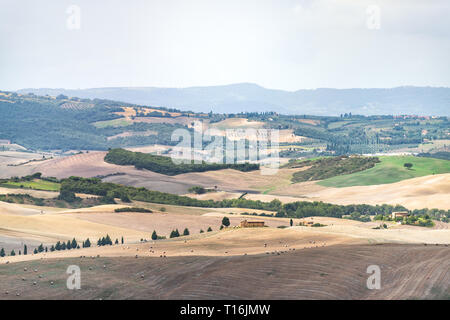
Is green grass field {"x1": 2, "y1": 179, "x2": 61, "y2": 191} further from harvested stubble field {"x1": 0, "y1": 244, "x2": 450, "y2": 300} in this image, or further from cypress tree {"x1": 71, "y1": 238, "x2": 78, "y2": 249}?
harvested stubble field {"x1": 0, "y1": 244, "x2": 450, "y2": 300}

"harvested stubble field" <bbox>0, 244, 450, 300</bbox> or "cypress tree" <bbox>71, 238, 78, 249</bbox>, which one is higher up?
"harvested stubble field" <bbox>0, 244, 450, 300</bbox>

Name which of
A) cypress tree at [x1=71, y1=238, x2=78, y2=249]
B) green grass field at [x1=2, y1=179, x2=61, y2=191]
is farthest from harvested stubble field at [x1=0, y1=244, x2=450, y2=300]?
green grass field at [x1=2, y1=179, x2=61, y2=191]

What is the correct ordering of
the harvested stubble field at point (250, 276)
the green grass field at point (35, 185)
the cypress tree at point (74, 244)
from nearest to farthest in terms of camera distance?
the harvested stubble field at point (250, 276) < the cypress tree at point (74, 244) < the green grass field at point (35, 185)

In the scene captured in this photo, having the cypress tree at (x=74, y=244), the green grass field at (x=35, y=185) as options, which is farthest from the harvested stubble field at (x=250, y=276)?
the green grass field at (x=35, y=185)

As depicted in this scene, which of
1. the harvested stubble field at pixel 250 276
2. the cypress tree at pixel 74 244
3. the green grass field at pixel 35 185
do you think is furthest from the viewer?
the green grass field at pixel 35 185

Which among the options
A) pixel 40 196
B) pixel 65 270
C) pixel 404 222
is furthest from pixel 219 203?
pixel 65 270

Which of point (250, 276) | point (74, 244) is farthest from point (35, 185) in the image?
point (250, 276)

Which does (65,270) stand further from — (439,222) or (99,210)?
(439,222)

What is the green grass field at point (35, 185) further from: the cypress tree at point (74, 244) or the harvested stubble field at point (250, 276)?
the harvested stubble field at point (250, 276)

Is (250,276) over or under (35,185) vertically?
over

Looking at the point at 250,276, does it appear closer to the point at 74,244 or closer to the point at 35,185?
the point at 74,244
